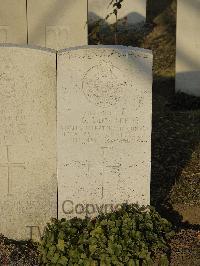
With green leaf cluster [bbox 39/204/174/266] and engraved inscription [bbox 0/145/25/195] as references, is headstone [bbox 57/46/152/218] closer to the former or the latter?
green leaf cluster [bbox 39/204/174/266]

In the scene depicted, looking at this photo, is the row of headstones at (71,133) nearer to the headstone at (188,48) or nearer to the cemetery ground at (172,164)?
the cemetery ground at (172,164)

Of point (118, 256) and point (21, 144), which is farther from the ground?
point (21, 144)

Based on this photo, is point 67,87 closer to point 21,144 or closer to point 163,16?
point 21,144

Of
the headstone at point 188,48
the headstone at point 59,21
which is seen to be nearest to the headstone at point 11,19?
the headstone at point 59,21

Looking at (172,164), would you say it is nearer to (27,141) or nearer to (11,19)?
(27,141)

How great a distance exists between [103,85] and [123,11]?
7.84 meters

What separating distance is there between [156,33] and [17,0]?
15.4 ft

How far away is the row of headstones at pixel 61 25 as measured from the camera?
8.56 metres

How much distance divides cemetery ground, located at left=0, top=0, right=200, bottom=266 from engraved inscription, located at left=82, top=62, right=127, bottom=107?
128 cm

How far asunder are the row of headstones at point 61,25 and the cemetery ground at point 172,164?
0.72 metres

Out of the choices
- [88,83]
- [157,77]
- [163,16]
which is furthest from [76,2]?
[163,16]

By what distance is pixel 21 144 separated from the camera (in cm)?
484

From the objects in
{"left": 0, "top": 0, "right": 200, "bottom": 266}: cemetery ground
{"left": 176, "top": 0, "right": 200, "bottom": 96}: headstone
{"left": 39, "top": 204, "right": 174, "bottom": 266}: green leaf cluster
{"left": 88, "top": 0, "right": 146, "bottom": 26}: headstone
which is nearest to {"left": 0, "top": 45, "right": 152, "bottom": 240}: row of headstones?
{"left": 39, "top": 204, "right": 174, "bottom": 266}: green leaf cluster

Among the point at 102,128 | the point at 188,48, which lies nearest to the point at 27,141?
the point at 102,128
